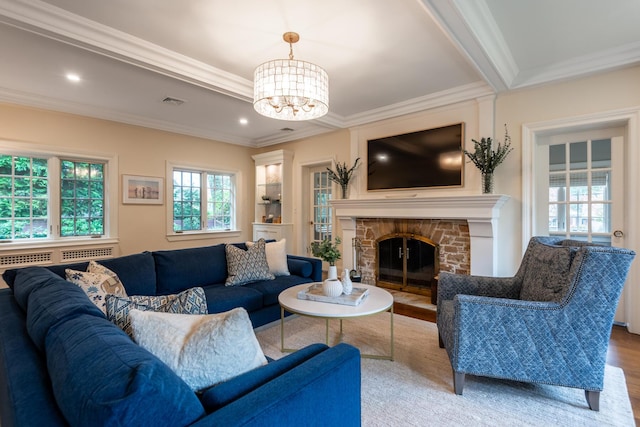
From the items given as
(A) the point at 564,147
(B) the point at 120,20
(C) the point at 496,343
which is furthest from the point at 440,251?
(B) the point at 120,20

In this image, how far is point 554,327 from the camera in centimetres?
179

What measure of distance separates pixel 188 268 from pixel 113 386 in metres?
2.43

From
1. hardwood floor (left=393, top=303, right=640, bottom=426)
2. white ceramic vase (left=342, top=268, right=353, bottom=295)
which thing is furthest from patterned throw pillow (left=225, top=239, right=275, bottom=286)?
hardwood floor (left=393, top=303, right=640, bottom=426)

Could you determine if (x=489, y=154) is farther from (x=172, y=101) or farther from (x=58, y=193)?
(x=58, y=193)

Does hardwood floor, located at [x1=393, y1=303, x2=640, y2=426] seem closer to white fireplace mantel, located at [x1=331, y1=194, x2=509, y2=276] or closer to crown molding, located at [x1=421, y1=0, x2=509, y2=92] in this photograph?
white fireplace mantel, located at [x1=331, y1=194, x2=509, y2=276]

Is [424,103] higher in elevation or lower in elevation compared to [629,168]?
higher

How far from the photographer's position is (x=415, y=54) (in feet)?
9.52

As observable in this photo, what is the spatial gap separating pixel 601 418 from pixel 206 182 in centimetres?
562

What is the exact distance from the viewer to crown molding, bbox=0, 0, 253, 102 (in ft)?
7.09

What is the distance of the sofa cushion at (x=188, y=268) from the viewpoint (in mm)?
2855

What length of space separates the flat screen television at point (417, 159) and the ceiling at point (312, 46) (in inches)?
16.8

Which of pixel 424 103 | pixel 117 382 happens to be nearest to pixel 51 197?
pixel 117 382

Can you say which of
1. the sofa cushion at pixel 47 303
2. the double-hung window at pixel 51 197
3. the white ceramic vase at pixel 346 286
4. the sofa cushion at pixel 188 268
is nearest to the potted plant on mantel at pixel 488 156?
the white ceramic vase at pixel 346 286

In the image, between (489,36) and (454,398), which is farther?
(489,36)
